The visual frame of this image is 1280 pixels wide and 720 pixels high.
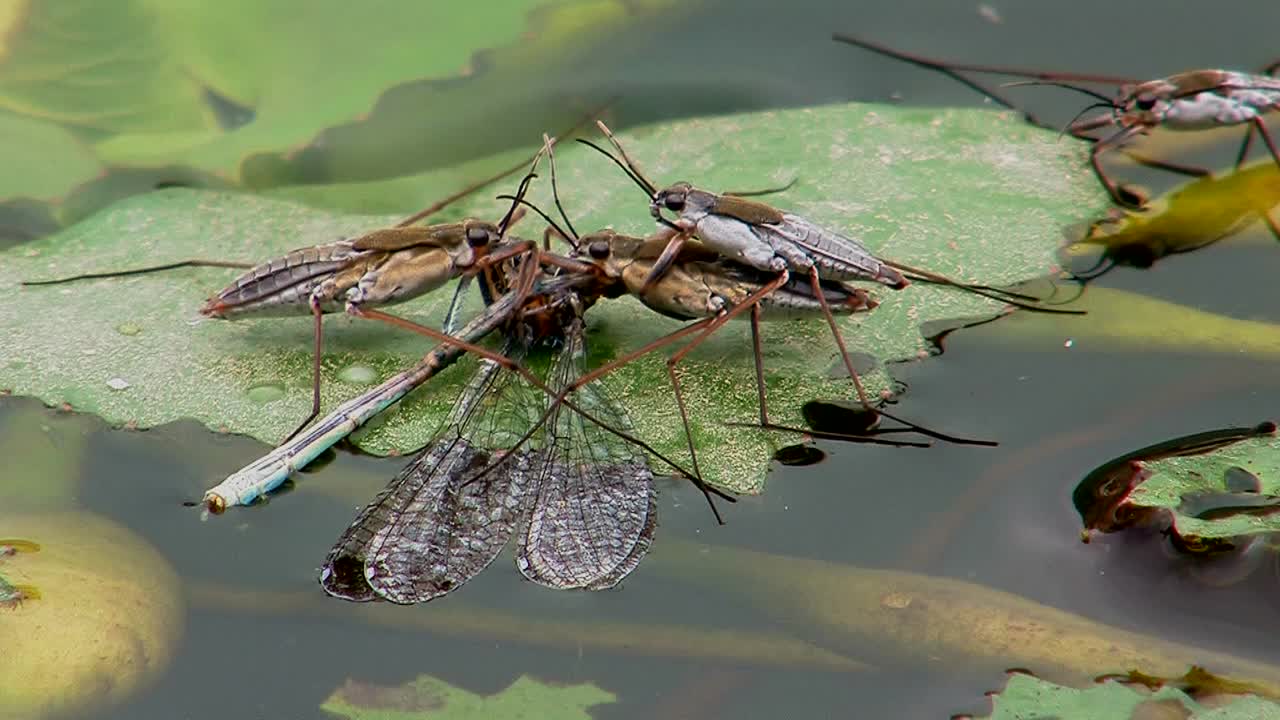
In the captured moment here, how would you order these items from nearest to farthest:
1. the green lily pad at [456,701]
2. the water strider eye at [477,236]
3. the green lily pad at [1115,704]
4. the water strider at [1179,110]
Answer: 1. the green lily pad at [1115,704]
2. the green lily pad at [456,701]
3. the water strider eye at [477,236]
4. the water strider at [1179,110]

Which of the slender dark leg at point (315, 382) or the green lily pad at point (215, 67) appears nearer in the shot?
the slender dark leg at point (315, 382)

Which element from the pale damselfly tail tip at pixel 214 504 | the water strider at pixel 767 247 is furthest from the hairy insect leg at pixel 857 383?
the pale damselfly tail tip at pixel 214 504

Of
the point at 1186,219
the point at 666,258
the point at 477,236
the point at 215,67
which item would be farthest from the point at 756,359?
the point at 215,67

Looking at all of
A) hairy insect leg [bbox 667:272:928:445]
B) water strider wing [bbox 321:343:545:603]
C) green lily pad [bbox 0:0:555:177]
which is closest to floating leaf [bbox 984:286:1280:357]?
hairy insect leg [bbox 667:272:928:445]

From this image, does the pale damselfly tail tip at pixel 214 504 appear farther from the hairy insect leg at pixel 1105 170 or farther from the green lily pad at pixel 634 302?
the hairy insect leg at pixel 1105 170

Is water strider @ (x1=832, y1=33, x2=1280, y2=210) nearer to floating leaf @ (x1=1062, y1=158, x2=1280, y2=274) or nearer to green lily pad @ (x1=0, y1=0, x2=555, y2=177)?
floating leaf @ (x1=1062, y1=158, x2=1280, y2=274)

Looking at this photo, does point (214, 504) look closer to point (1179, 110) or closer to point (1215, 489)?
point (1215, 489)
